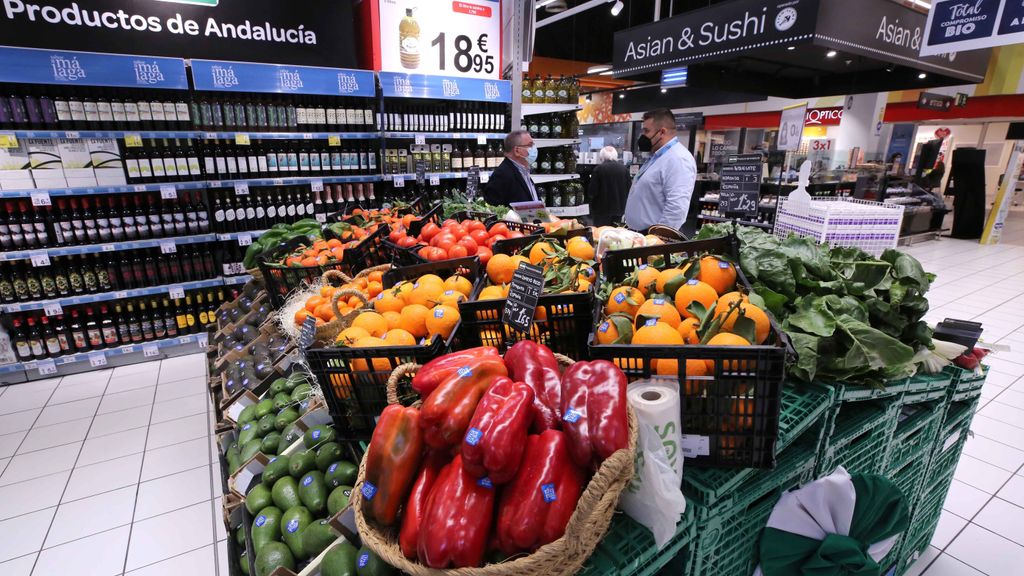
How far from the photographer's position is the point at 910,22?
461 centimetres

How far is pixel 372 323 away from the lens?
5.42 ft

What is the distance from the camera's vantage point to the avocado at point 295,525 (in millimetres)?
1479

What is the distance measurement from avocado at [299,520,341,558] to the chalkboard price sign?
2.67 feet

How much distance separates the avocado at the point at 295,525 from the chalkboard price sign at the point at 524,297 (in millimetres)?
902

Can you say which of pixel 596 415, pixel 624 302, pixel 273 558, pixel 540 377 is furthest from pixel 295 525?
pixel 624 302

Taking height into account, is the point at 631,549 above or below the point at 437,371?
below

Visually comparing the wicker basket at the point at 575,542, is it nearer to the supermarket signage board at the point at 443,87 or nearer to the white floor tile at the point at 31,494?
the white floor tile at the point at 31,494

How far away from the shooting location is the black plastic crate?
1118 millimetres

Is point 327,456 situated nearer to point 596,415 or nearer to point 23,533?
point 596,415

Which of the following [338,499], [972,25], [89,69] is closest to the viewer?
[338,499]

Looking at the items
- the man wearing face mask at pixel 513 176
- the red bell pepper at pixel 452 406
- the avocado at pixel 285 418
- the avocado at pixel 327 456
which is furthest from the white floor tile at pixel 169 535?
the man wearing face mask at pixel 513 176

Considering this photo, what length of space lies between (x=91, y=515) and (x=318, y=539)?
7.01 feet

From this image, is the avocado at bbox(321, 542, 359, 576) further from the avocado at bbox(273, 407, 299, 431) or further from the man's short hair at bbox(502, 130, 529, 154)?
the man's short hair at bbox(502, 130, 529, 154)

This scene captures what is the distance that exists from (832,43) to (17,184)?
6.52m
